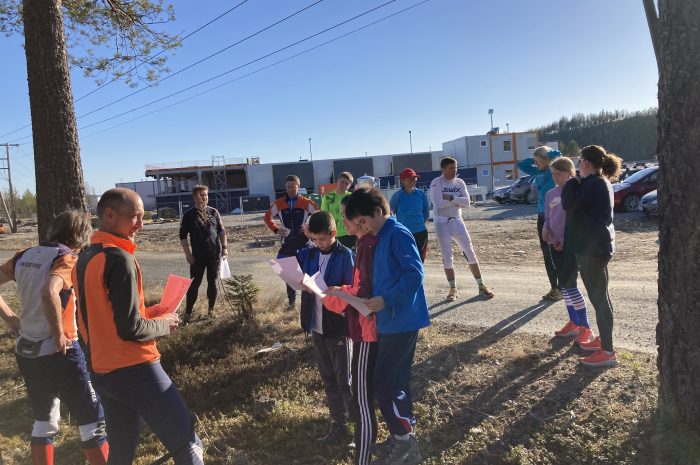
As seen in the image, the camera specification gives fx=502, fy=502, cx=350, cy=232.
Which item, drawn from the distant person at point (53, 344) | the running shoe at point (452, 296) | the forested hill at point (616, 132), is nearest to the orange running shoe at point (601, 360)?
the running shoe at point (452, 296)

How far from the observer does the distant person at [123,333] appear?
2.40 meters

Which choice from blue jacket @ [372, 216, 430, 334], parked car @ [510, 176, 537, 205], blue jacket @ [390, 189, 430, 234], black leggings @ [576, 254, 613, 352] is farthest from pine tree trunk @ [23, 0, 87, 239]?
parked car @ [510, 176, 537, 205]

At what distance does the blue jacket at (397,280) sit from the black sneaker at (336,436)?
108 cm

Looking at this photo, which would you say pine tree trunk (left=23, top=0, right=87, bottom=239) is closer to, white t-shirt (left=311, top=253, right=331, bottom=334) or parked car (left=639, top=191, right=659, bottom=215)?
white t-shirt (left=311, top=253, right=331, bottom=334)

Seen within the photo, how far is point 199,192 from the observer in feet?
21.4

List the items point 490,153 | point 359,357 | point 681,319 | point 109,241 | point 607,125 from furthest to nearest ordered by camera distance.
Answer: point 607,125 < point 490,153 < point 359,357 < point 681,319 < point 109,241

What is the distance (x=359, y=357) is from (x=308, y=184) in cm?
5253

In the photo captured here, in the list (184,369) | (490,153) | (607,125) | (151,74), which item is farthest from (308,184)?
(607,125)

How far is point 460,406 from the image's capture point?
3729 millimetres

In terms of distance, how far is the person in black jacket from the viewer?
3.90 m

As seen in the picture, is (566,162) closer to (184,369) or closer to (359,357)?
(359,357)

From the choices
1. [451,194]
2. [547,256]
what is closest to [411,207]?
[451,194]

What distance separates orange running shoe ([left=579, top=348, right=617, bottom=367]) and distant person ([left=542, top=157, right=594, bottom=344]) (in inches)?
15.0

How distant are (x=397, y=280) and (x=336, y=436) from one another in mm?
1412
